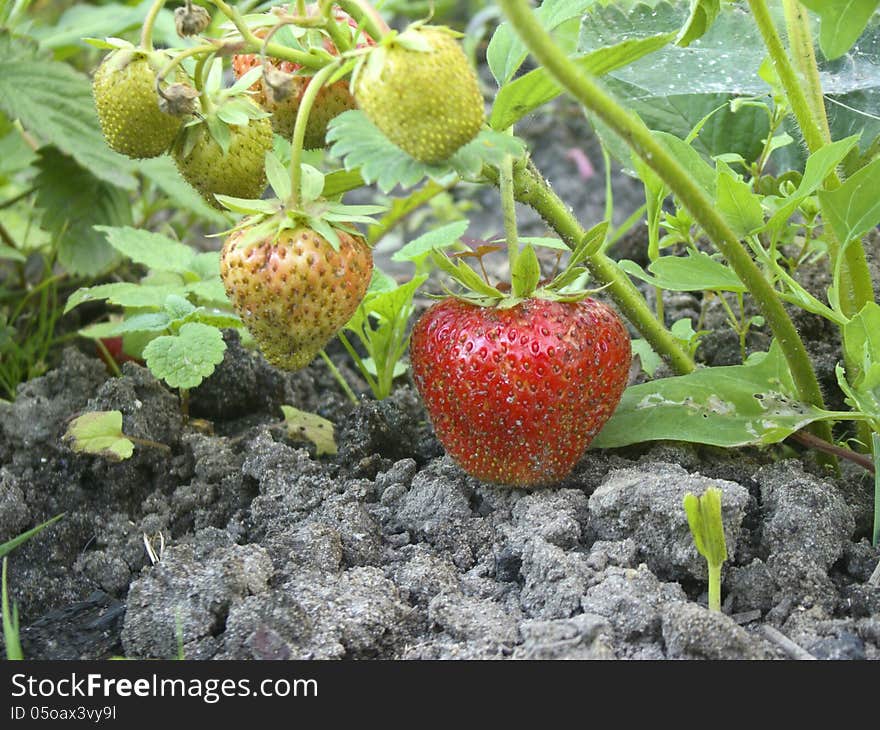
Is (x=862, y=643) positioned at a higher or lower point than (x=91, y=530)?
→ higher

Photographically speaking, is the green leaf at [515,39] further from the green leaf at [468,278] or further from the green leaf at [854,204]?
the green leaf at [854,204]

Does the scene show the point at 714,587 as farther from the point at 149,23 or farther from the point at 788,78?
the point at 149,23

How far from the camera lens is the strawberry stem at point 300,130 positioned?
3.55 ft

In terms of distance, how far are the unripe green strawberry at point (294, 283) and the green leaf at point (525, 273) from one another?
0.59ft

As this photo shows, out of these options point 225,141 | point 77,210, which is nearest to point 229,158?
point 225,141

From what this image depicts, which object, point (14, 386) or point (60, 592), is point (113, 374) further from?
point (60, 592)

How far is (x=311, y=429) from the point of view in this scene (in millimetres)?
1625

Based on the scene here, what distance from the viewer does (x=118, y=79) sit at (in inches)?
47.0

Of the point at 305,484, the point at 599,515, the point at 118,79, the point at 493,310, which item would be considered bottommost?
the point at 305,484

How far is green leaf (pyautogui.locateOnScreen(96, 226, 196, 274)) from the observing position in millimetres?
1762

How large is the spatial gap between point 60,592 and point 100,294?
53 cm

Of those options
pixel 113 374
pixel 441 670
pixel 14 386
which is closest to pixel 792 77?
pixel 441 670

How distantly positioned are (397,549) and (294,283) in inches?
15.0

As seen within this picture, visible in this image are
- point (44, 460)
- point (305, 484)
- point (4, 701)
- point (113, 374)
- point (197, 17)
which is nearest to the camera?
point (4, 701)
